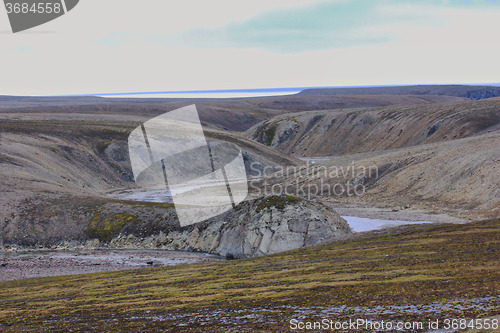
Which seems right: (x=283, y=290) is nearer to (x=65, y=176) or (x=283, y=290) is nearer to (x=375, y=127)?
(x=65, y=176)

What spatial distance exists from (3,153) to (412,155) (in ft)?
162

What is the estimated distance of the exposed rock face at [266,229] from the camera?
37188 mm

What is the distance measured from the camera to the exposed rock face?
3719 centimetres

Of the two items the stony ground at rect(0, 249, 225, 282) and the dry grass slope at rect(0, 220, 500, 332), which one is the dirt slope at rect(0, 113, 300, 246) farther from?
the dry grass slope at rect(0, 220, 500, 332)

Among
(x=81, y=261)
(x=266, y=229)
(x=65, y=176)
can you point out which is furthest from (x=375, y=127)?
(x=81, y=261)

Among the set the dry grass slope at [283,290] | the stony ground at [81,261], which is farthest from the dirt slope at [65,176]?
the dry grass slope at [283,290]

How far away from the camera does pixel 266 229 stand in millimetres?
37875

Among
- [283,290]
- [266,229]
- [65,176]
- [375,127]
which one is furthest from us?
[375,127]

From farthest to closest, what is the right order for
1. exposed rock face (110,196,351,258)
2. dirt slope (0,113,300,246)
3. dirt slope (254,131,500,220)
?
dirt slope (254,131,500,220), dirt slope (0,113,300,246), exposed rock face (110,196,351,258)

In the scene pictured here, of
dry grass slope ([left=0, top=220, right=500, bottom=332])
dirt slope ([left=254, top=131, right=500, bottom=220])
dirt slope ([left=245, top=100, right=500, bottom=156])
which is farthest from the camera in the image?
dirt slope ([left=245, top=100, right=500, bottom=156])

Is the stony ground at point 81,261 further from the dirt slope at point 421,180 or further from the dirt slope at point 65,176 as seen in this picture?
the dirt slope at point 421,180

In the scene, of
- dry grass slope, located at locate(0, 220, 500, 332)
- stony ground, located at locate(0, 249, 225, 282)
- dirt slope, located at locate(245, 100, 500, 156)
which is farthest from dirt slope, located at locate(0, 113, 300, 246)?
dirt slope, located at locate(245, 100, 500, 156)

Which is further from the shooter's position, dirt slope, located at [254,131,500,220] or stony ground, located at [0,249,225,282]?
dirt slope, located at [254,131,500,220]

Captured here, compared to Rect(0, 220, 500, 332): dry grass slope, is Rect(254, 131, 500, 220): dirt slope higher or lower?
lower
